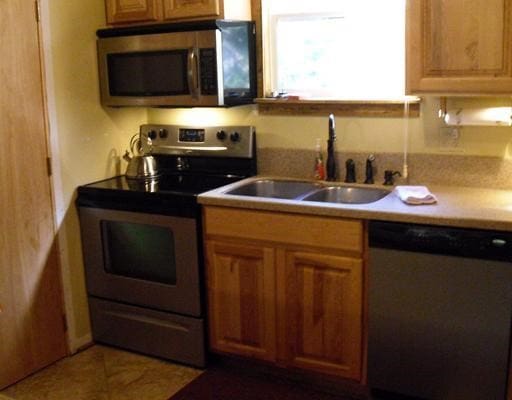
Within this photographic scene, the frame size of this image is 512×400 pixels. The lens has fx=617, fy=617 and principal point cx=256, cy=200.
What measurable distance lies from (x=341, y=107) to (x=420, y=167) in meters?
0.48

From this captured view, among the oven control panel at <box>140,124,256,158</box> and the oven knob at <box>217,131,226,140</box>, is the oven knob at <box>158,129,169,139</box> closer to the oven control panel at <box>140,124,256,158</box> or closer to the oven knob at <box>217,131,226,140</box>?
the oven control panel at <box>140,124,256,158</box>

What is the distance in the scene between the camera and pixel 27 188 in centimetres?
294

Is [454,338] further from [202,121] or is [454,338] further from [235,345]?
[202,121]

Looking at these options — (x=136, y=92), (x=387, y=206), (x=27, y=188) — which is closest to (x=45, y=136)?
(x=27, y=188)

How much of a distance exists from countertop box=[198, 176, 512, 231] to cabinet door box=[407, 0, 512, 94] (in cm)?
45

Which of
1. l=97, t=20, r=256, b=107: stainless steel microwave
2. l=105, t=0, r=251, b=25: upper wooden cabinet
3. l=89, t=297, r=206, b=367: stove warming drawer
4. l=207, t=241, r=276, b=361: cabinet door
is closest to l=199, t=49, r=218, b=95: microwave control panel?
l=97, t=20, r=256, b=107: stainless steel microwave

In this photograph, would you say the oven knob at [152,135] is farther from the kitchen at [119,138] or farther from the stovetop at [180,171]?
the kitchen at [119,138]

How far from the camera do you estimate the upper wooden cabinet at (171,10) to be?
9.64ft

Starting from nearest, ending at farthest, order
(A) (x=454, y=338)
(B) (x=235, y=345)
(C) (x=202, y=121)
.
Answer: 1. (A) (x=454, y=338)
2. (B) (x=235, y=345)
3. (C) (x=202, y=121)

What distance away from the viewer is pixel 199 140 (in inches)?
134

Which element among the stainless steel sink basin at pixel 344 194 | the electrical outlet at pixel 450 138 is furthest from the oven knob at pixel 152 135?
the electrical outlet at pixel 450 138

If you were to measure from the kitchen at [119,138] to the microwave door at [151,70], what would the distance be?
96 mm

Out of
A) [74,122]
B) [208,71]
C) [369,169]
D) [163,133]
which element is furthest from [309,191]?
[74,122]

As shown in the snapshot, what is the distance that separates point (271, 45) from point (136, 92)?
0.75 meters
